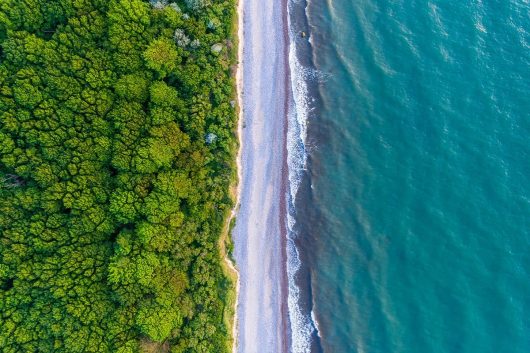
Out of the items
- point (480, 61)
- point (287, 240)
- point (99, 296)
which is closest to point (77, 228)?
point (99, 296)

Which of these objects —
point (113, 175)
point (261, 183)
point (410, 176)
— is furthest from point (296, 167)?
point (113, 175)

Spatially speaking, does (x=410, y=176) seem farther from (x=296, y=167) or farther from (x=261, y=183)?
(x=261, y=183)

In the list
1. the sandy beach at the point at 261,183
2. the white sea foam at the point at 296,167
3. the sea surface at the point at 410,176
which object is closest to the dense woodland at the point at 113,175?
the sandy beach at the point at 261,183

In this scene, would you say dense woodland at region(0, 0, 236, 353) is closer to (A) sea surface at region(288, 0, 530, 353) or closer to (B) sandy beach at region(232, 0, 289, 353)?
(B) sandy beach at region(232, 0, 289, 353)

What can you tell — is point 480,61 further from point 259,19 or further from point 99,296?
point 99,296

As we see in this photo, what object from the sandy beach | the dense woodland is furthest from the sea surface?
the dense woodland
